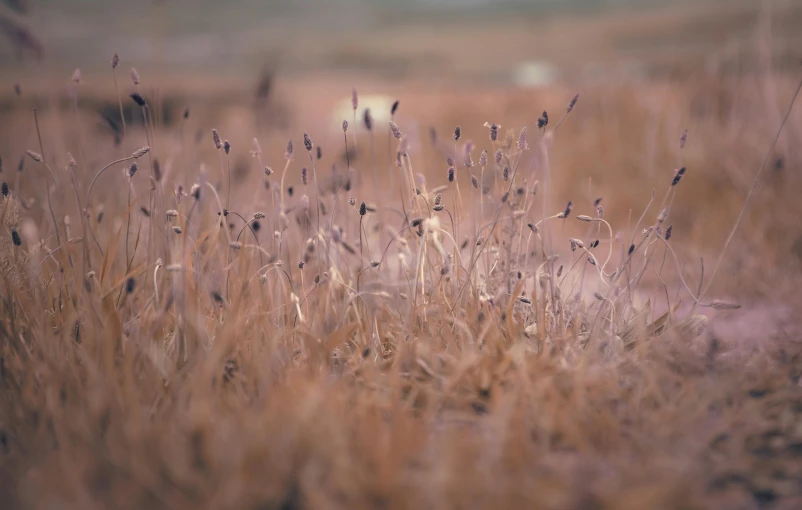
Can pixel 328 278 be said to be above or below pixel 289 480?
above

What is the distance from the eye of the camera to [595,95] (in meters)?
6.85

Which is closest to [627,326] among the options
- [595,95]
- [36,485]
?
[36,485]

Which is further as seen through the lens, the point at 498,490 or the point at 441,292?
the point at 441,292

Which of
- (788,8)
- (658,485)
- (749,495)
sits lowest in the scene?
(749,495)

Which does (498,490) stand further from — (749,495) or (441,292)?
(441,292)

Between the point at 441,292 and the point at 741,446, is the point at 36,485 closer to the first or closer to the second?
the point at 441,292

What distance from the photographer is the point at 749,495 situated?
4.87 ft

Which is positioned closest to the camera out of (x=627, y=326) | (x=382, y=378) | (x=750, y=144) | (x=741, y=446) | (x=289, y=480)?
(x=289, y=480)

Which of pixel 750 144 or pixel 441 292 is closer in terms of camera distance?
pixel 441 292

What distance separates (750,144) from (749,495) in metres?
4.14

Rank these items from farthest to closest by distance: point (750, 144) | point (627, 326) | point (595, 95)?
point (595, 95) < point (750, 144) < point (627, 326)

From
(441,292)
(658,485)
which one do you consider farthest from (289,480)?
Result: (441,292)

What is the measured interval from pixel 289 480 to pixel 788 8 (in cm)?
573

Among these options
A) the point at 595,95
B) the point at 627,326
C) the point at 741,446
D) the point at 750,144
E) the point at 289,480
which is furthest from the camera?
the point at 595,95
